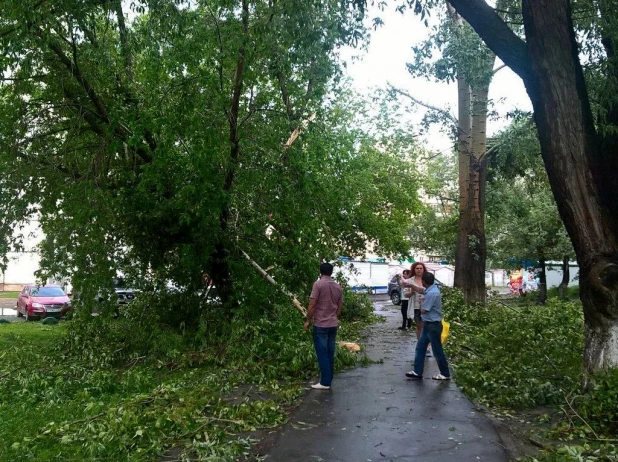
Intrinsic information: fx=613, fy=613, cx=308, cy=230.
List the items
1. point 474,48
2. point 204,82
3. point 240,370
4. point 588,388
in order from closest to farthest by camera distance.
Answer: point 588,388 → point 240,370 → point 204,82 → point 474,48

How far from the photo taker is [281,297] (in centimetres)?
1148

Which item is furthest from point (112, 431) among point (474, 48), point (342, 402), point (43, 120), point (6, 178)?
point (474, 48)

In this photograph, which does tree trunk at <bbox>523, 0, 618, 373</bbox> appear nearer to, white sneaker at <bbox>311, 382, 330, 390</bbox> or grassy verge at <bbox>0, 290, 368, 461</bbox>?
white sneaker at <bbox>311, 382, 330, 390</bbox>

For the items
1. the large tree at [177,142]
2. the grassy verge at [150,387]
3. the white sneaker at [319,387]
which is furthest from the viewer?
the large tree at [177,142]

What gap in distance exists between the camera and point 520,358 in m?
9.01

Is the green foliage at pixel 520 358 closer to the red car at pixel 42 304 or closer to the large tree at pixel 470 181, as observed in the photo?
the large tree at pixel 470 181

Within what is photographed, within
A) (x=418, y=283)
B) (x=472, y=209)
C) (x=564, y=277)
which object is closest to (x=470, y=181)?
(x=472, y=209)

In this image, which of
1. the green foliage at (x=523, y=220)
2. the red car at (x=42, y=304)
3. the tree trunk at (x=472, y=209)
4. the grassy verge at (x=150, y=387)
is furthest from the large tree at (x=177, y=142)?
the red car at (x=42, y=304)

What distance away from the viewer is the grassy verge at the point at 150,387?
19.1 feet

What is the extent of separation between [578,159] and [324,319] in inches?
150

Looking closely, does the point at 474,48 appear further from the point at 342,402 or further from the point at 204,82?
the point at 342,402

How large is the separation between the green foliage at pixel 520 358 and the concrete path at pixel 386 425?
0.43 m

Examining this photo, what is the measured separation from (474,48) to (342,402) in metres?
7.26

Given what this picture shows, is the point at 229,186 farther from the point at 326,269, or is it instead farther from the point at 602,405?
the point at 602,405
